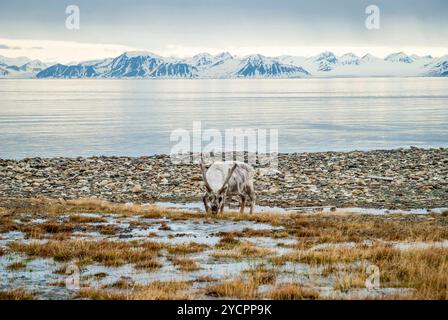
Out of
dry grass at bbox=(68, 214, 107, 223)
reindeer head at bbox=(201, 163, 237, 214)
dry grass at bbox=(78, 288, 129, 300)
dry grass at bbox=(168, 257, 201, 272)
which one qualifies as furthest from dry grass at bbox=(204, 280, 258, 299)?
dry grass at bbox=(68, 214, 107, 223)

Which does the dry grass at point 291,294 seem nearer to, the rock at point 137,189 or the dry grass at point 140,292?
the dry grass at point 140,292

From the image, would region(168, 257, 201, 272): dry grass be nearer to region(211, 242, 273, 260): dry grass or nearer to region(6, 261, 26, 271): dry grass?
region(211, 242, 273, 260): dry grass

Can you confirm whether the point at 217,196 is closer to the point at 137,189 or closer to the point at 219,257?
the point at 219,257

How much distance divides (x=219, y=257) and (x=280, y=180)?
2303cm

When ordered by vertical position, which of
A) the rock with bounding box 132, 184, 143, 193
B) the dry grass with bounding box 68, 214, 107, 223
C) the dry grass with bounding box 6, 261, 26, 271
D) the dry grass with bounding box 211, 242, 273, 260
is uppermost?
the dry grass with bounding box 6, 261, 26, 271

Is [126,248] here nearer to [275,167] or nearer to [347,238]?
[347,238]

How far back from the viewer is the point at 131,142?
67750mm

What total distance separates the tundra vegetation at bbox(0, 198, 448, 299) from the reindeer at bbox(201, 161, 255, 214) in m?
0.55

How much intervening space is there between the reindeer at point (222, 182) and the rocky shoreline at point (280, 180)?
275 inches

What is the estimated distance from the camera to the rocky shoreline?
98.6 ft

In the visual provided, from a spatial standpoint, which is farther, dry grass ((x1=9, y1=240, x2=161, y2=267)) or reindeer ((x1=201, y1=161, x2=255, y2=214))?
reindeer ((x1=201, y1=161, x2=255, y2=214))

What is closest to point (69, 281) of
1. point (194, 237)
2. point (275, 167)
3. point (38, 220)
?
point (194, 237)

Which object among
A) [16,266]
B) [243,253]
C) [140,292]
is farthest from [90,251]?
[140,292]
